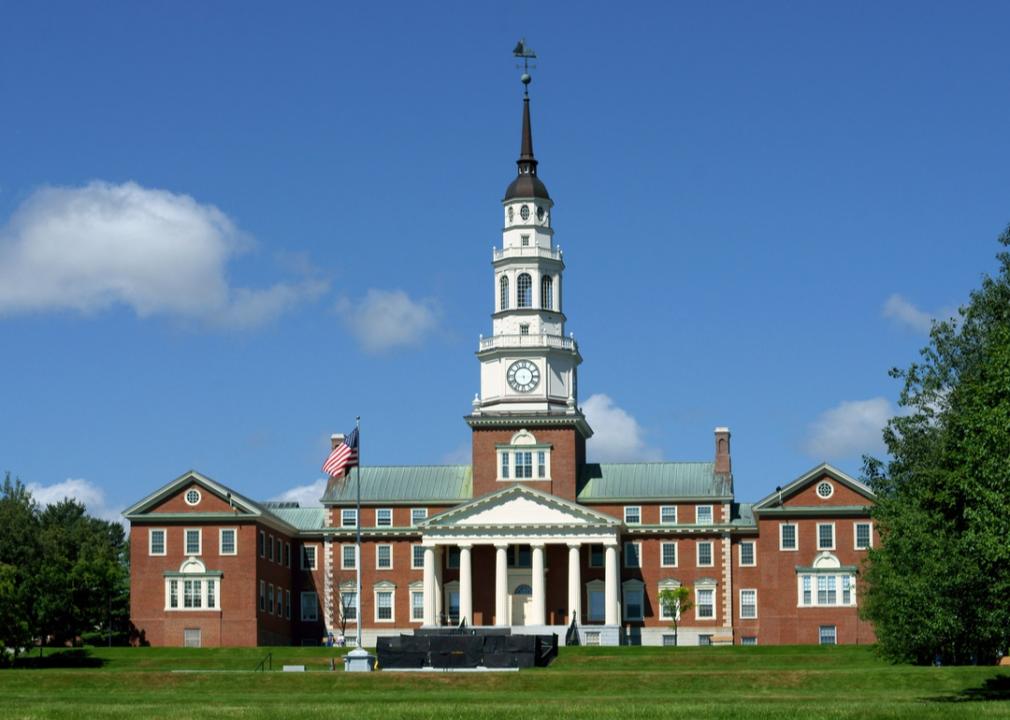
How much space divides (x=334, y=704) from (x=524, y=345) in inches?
2054

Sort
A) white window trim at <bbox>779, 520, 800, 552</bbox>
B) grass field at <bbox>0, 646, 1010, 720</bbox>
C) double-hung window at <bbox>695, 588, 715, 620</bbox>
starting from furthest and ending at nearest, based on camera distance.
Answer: double-hung window at <bbox>695, 588, 715, 620</bbox>, white window trim at <bbox>779, 520, 800, 552</bbox>, grass field at <bbox>0, 646, 1010, 720</bbox>

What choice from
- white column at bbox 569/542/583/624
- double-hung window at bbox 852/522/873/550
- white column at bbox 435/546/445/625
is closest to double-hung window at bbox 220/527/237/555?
white column at bbox 435/546/445/625

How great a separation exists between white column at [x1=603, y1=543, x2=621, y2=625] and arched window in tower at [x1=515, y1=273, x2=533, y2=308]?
14.1 m

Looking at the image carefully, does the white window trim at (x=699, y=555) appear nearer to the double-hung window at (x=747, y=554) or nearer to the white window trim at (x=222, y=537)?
the double-hung window at (x=747, y=554)

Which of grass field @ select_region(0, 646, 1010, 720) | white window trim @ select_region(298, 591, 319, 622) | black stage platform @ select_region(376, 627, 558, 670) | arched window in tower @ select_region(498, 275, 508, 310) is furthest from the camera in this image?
white window trim @ select_region(298, 591, 319, 622)

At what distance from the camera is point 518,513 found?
344 ft

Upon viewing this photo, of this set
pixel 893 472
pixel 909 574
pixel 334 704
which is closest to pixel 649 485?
pixel 893 472

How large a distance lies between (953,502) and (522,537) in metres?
49.1

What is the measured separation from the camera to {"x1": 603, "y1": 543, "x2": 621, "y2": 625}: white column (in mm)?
104125

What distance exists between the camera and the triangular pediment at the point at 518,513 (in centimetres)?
10412

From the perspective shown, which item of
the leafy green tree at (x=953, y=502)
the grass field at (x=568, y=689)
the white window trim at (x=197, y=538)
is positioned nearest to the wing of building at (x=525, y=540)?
the white window trim at (x=197, y=538)

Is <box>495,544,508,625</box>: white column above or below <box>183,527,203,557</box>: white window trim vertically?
below

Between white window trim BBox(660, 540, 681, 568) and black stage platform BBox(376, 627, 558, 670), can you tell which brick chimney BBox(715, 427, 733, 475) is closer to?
white window trim BBox(660, 540, 681, 568)

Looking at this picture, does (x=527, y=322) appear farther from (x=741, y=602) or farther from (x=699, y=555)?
(x=741, y=602)
